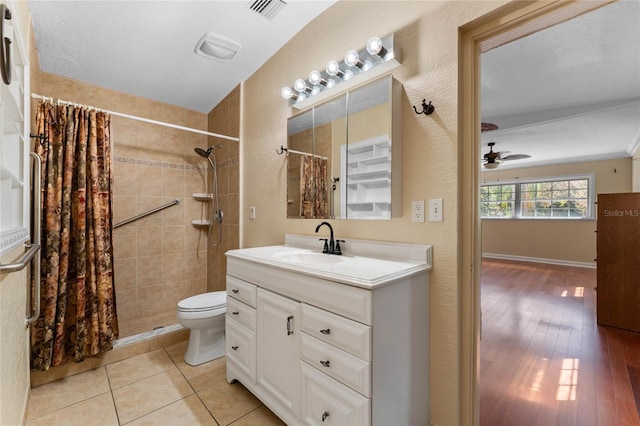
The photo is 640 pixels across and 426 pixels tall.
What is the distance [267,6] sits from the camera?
171cm

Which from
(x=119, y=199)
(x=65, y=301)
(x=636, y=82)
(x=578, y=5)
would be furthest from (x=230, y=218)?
(x=636, y=82)

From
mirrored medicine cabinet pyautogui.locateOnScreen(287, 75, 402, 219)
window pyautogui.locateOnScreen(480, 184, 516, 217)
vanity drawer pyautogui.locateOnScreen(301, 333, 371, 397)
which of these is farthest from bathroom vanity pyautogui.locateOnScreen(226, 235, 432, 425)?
window pyautogui.locateOnScreen(480, 184, 516, 217)

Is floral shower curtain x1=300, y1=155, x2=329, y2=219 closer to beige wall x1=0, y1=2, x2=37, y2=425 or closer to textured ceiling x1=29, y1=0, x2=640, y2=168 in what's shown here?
textured ceiling x1=29, y1=0, x2=640, y2=168

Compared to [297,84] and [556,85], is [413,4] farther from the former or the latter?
[556,85]

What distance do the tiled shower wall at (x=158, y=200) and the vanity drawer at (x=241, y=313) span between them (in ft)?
3.42

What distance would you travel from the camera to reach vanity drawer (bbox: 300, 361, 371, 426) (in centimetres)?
103

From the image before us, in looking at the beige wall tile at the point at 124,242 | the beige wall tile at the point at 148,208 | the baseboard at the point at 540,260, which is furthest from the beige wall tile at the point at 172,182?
the baseboard at the point at 540,260

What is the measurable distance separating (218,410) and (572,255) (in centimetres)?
719

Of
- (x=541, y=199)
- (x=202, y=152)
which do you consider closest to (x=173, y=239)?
(x=202, y=152)

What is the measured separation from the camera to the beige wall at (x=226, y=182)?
8.82 ft

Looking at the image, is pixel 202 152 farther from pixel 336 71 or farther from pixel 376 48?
pixel 376 48

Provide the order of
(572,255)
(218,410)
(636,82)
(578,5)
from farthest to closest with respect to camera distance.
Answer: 1. (572,255)
2. (636,82)
3. (218,410)
4. (578,5)

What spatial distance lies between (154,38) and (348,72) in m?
1.42

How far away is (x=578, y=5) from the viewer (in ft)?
3.45
